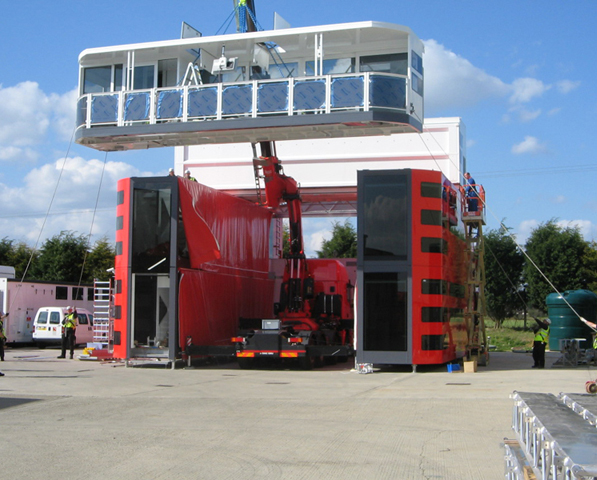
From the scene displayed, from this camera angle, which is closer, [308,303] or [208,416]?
[208,416]

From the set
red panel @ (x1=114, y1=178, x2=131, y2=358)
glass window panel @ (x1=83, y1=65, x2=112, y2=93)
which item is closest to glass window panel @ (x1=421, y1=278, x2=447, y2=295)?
red panel @ (x1=114, y1=178, x2=131, y2=358)

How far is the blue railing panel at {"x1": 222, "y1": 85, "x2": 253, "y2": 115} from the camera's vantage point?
20188mm

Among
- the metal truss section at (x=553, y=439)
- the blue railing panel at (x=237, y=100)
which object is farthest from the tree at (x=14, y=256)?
the metal truss section at (x=553, y=439)

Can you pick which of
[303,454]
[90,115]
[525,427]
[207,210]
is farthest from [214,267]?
[525,427]

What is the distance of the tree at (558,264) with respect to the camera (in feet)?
156

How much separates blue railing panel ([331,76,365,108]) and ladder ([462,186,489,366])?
541cm

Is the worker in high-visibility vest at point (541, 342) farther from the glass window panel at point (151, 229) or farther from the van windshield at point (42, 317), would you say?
the van windshield at point (42, 317)

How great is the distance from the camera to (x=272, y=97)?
20.0 m

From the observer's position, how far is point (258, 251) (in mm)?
26281

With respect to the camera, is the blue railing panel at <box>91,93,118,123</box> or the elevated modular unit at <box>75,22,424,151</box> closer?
the elevated modular unit at <box>75,22,424,151</box>

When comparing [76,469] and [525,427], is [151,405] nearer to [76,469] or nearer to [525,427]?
[76,469]

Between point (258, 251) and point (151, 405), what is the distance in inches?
552

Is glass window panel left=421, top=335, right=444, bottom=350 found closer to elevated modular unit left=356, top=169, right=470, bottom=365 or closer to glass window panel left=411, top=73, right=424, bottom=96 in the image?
elevated modular unit left=356, top=169, right=470, bottom=365

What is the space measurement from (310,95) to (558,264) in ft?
109
